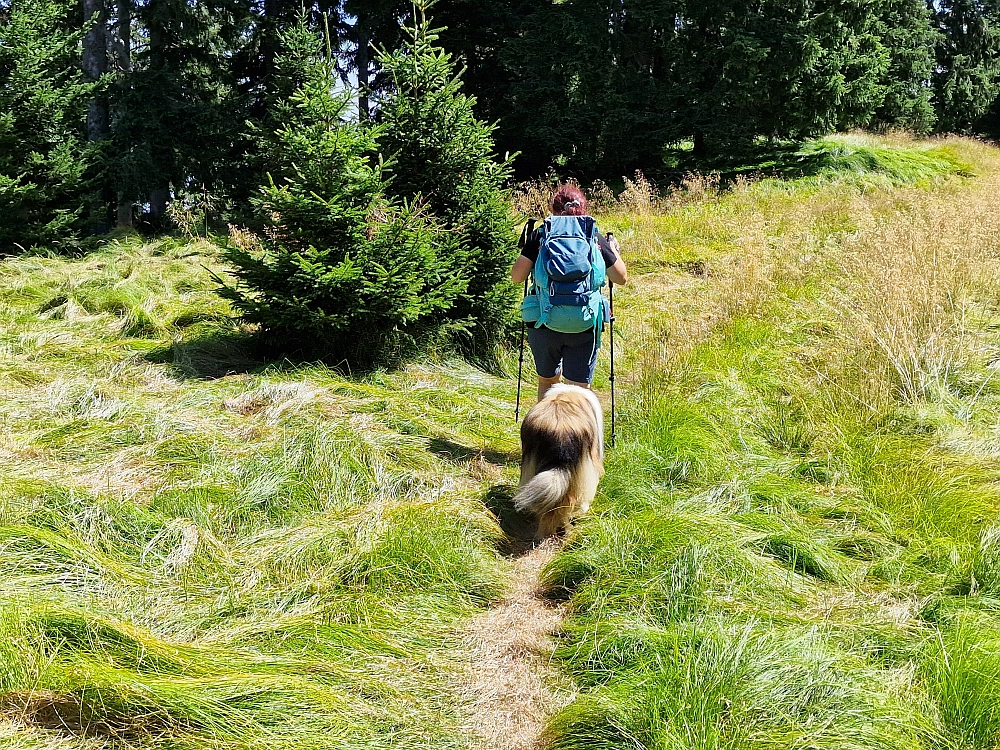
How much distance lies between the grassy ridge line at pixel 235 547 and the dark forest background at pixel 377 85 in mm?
6387

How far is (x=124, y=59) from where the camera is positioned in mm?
15625

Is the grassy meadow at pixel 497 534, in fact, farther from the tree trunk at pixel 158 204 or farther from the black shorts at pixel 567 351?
the tree trunk at pixel 158 204

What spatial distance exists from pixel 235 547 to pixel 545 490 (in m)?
1.70

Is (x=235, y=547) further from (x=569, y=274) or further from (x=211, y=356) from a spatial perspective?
(x=211, y=356)

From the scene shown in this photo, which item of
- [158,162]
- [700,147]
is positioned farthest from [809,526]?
[700,147]

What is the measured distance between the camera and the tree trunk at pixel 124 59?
13.8 m

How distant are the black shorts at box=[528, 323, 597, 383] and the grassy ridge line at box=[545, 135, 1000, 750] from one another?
669 mm

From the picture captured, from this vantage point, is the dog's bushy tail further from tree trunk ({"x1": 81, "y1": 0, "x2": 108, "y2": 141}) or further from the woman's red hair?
tree trunk ({"x1": 81, "y1": 0, "x2": 108, "y2": 141})

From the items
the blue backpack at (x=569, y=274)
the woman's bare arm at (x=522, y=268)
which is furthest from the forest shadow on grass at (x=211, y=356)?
the blue backpack at (x=569, y=274)

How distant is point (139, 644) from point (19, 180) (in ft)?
34.3

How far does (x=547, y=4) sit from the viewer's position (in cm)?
1869

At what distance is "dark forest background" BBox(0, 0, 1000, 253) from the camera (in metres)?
11.3

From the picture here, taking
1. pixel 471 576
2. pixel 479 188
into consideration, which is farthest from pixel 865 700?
pixel 479 188

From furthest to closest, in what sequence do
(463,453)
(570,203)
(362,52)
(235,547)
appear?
1. (362,52)
2. (463,453)
3. (570,203)
4. (235,547)
